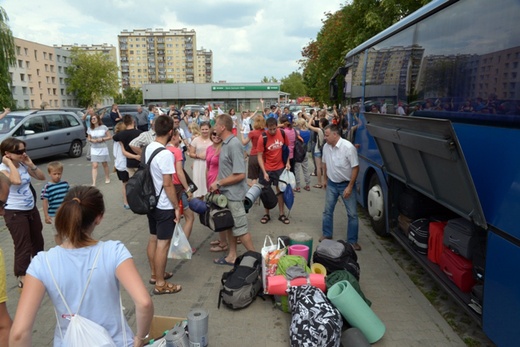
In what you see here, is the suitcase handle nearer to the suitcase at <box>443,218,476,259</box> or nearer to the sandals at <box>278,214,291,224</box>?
the suitcase at <box>443,218,476,259</box>

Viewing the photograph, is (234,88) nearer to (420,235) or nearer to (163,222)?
(420,235)

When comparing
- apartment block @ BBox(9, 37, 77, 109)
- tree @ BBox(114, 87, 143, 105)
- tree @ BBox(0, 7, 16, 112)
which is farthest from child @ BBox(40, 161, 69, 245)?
tree @ BBox(114, 87, 143, 105)

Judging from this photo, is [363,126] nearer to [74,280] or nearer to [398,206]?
[398,206]

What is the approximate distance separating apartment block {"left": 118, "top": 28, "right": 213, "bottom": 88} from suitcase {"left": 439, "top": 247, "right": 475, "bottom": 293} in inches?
5481

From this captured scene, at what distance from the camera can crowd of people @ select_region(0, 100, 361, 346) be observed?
1.90 m

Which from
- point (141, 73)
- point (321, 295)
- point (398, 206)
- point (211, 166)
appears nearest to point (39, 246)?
point (211, 166)

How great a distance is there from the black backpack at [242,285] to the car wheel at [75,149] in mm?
13326

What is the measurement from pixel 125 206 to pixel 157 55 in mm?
140039

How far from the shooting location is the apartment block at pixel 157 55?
13675 centimetres

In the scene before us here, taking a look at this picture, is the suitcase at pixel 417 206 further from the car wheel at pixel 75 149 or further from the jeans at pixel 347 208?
the car wheel at pixel 75 149

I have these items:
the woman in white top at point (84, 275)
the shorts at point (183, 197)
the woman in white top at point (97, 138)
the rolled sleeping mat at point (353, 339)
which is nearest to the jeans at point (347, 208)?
the shorts at point (183, 197)

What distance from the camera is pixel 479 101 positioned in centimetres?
337

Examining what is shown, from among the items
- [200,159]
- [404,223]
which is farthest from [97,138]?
[404,223]

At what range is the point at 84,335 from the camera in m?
1.83
